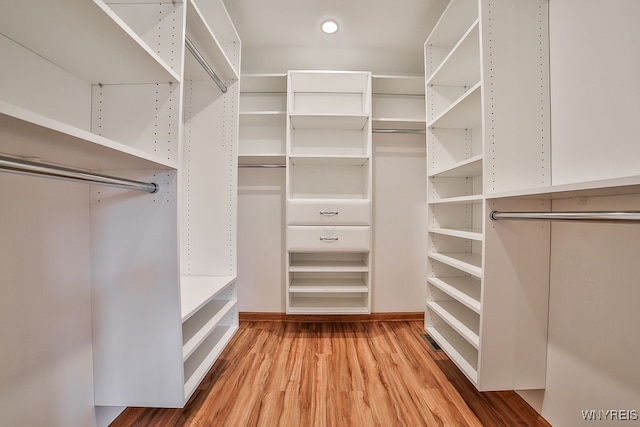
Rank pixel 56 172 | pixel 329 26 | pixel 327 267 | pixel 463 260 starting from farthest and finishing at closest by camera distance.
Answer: pixel 327 267, pixel 329 26, pixel 463 260, pixel 56 172

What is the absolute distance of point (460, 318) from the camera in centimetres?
146

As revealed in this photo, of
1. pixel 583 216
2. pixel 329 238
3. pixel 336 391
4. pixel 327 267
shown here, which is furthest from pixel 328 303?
pixel 583 216

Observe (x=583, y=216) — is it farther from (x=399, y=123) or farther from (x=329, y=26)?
(x=329, y=26)

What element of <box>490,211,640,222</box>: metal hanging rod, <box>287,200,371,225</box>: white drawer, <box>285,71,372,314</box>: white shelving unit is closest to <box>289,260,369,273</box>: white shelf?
<box>285,71,372,314</box>: white shelving unit

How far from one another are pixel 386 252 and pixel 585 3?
1793 mm

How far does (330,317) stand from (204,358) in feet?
3.63

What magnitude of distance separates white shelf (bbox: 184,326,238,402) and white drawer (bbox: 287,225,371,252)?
0.70 meters

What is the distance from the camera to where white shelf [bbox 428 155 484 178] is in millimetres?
1202

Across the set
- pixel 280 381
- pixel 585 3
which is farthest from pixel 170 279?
pixel 585 3

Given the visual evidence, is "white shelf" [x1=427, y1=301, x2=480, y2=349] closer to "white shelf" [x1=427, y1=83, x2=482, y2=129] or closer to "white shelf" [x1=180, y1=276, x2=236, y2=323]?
"white shelf" [x1=427, y1=83, x2=482, y2=129]

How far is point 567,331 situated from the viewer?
3.35 feet

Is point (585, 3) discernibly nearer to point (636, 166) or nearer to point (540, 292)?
point (636, 166)

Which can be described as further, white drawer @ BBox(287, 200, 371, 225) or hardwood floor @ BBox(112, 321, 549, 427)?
white drawer @ BBox(287, 200, 371, 225)

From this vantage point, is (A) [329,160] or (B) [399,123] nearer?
(A) [329,160]
